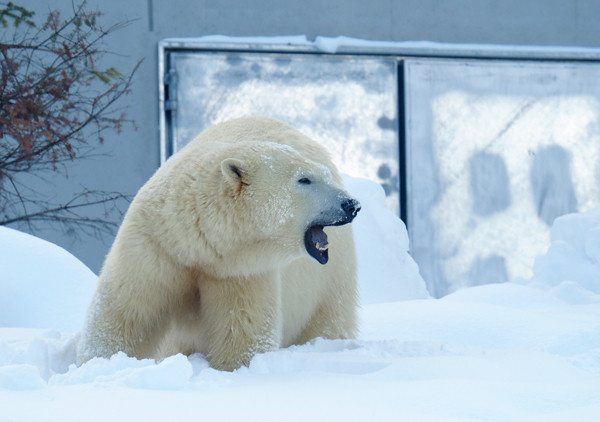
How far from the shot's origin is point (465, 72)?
6984 mm

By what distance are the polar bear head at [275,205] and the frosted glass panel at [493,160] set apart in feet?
13.9

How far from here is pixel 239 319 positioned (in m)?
2.58

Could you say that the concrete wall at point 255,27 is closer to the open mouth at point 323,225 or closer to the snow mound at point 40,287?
the snow mound at point 40,287

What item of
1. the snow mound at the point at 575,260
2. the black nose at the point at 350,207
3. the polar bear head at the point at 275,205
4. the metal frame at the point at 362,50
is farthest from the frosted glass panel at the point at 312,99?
the black nose at the point at 350,207

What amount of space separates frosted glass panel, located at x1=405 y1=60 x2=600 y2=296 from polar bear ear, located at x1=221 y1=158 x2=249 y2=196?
4.32 meters

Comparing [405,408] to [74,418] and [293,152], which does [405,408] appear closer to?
[74,418]

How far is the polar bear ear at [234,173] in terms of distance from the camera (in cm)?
247

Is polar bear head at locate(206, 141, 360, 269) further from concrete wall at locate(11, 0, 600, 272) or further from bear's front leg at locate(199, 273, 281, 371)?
concrete wall at locate(11, 0, 600, 272)

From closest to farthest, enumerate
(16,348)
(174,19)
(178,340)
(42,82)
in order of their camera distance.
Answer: (16,348), (178,340), (42,82), (174,19)

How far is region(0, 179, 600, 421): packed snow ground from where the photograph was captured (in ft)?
5.33

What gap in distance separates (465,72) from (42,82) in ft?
11.3

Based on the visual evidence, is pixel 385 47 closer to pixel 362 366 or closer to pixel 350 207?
pixel 350 207

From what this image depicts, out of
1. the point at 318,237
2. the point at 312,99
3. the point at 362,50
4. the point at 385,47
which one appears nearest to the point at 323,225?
the point at 318,237

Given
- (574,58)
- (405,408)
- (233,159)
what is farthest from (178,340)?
(574,58)
